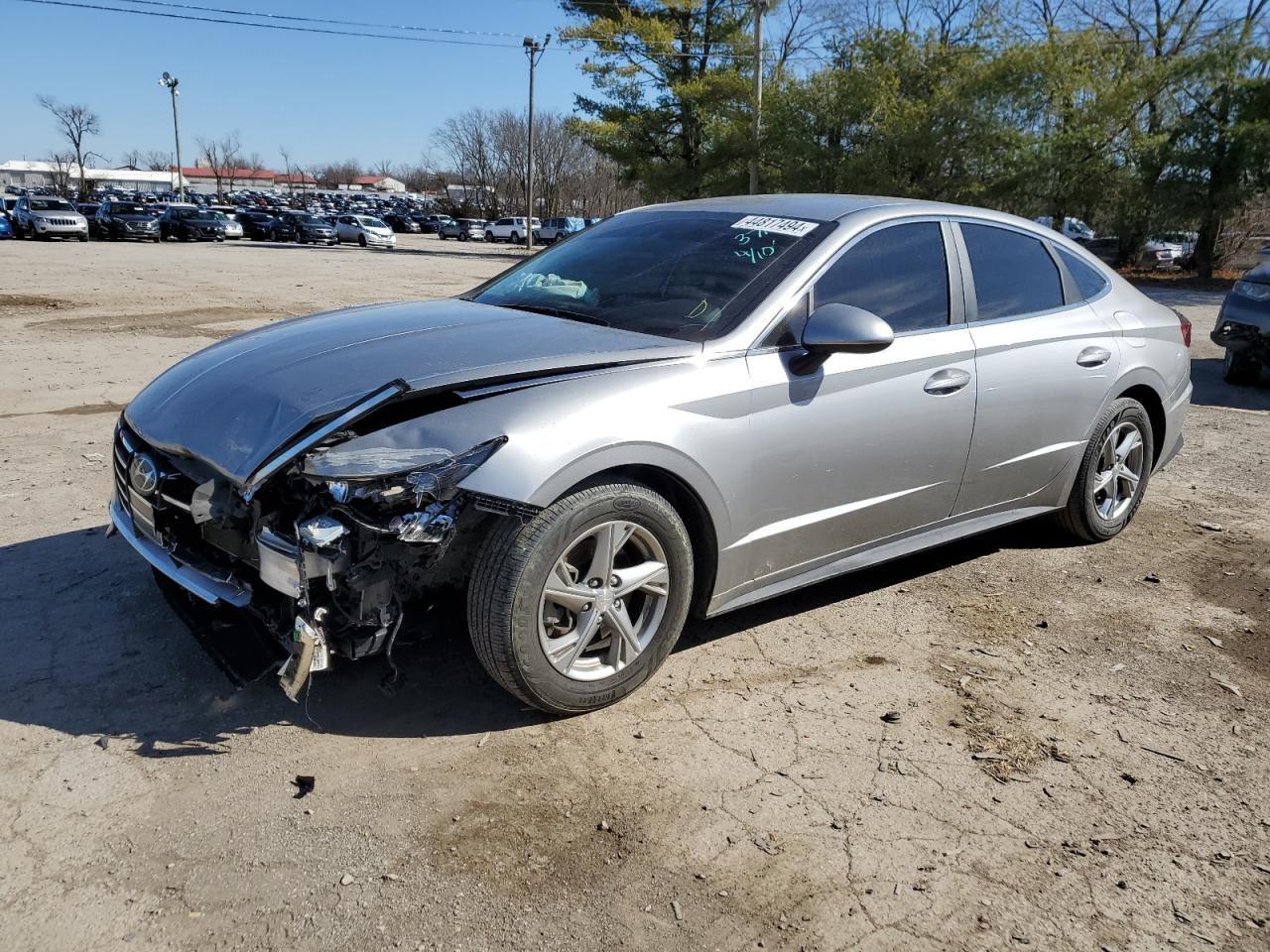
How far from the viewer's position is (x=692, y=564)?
11.4 ft

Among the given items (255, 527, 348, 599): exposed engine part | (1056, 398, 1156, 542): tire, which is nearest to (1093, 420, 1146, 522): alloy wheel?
(1056, 398, 1156, 542): tire

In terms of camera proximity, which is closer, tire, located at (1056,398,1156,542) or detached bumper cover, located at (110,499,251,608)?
detached bumper cover, located at (110,499,251,608)

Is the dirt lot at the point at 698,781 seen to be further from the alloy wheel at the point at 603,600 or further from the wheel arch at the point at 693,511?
the wheel arch at the point at 693,511

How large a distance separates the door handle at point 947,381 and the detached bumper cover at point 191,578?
2.63m

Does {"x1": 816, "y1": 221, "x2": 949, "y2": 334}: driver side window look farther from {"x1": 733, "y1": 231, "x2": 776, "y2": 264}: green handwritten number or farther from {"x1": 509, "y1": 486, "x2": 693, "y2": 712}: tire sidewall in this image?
{"x1": 509, "y1": 486, "x2": 693, "y2": 712}: tire sidewall

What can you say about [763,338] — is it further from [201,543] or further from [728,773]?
[201,543]

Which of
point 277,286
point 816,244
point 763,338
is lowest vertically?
point 277,286

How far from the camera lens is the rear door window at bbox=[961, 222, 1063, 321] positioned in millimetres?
4426

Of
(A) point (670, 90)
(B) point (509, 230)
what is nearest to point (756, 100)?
(A) point (670, 90)

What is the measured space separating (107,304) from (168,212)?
3080 centimetres

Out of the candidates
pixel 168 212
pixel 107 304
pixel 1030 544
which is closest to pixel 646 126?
pixel 168 212

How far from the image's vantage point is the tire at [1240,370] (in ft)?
34.4

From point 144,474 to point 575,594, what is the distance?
1516mm

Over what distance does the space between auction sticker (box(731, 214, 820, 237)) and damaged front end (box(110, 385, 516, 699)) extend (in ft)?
5.47
